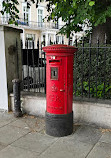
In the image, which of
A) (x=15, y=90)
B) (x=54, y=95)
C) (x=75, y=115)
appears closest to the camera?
(x=54, y=95)

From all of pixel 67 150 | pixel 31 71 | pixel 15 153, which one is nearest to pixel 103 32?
pixel 31 71

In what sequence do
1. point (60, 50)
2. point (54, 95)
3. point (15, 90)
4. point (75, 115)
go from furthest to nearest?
point (15, 90), point (75, 115), point (54, 95), point (60, 50)

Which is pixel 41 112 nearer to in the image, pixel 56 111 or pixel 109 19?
pixel 56 111

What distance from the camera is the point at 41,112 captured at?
4539mm

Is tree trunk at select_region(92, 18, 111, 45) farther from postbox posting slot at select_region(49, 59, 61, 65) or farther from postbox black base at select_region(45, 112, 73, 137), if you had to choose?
postbox black base at select_region(45, 112, 73, 137)

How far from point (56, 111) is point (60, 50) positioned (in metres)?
1.20

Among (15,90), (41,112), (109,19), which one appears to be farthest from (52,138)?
(109,19)

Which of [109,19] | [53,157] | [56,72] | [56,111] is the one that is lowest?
[53,157]

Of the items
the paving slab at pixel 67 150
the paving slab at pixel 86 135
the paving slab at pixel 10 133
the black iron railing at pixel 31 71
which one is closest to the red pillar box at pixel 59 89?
the paving slab at pixel 86 135

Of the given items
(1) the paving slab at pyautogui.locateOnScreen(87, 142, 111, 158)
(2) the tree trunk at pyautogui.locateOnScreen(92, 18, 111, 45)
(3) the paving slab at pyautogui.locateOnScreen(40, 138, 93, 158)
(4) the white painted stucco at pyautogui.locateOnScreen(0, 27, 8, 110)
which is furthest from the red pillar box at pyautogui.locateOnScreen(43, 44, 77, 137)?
(2) the tree trunk at pyautogui.locateOnScreen(92, 18, 111, 45)

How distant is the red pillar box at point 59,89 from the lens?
328 centimetres

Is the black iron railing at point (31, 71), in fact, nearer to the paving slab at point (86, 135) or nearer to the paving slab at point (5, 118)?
the paving slab at point (5, 118)

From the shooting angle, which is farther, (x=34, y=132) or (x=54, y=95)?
(x=34, y=132)

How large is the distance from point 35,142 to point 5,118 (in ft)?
4.97
